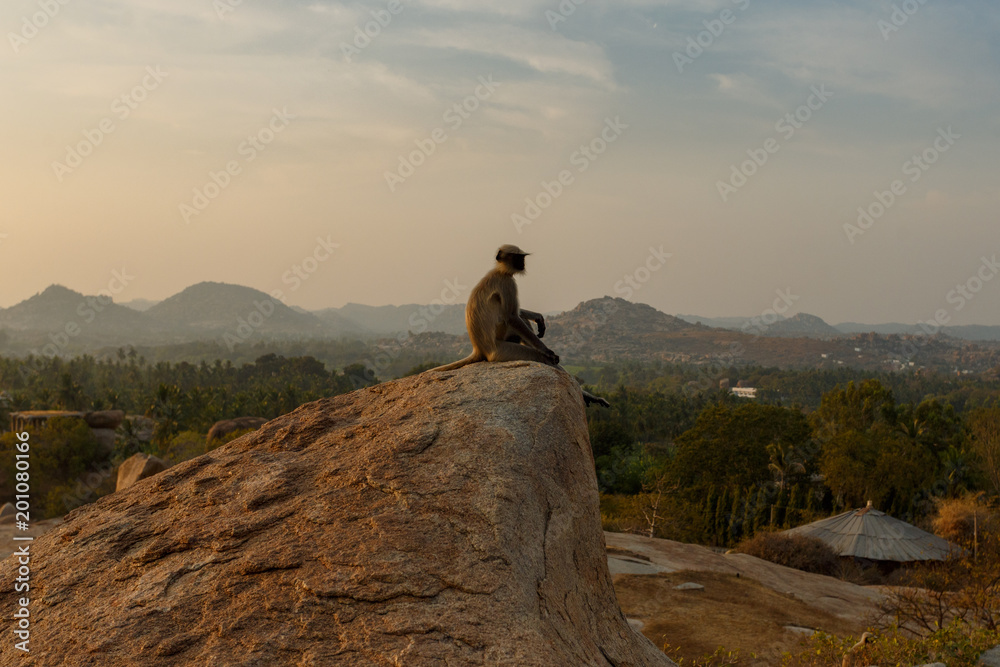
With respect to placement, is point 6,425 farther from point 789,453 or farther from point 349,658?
point 349,658

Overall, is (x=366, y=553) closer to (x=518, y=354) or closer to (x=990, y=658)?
(x=518, y=354)

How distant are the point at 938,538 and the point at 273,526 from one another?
30591 mm

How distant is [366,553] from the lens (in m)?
4.32

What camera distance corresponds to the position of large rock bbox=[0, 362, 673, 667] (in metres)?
3.96

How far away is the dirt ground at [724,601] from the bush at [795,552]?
393cm

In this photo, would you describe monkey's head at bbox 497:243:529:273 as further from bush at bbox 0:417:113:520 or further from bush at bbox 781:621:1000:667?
bush at bbox 0:417:113:520

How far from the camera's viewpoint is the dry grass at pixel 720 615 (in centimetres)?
1241

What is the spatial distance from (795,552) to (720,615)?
12379 millimetres

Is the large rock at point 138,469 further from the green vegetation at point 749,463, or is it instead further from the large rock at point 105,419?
the large rock at point 105,419

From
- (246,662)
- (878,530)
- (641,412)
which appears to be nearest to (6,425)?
(641,412)

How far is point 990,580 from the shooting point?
10492 millimetres

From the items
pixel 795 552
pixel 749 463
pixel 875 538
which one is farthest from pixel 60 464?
pixel 875 538

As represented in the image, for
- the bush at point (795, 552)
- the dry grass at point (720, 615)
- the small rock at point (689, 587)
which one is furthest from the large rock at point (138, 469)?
the bush at point (795, 552)

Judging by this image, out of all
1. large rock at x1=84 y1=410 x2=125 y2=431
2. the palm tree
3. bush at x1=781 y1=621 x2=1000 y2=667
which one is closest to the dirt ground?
bush at x1=781 y1=621 x2=1000 y2=667
